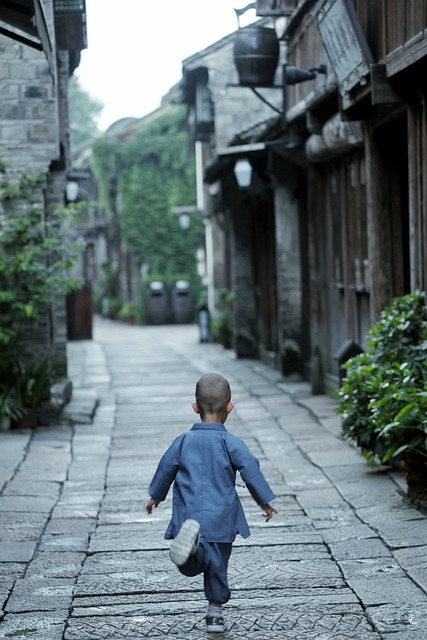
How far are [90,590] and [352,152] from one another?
6859mm

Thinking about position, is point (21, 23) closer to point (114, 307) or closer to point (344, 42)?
point (344, 42)

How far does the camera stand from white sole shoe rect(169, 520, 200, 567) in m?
4.11

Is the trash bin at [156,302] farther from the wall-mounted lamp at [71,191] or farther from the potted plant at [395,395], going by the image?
the potted plant at [395,395]

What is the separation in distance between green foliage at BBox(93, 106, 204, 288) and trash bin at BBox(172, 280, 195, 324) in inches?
25.6

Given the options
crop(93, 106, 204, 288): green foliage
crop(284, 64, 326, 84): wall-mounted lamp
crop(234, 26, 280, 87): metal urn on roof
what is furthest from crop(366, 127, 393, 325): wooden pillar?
crop(93, 106, 204, 288): green foliage

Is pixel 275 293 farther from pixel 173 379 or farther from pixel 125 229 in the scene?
pixel 125 229

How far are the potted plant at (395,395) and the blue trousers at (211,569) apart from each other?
1872mm

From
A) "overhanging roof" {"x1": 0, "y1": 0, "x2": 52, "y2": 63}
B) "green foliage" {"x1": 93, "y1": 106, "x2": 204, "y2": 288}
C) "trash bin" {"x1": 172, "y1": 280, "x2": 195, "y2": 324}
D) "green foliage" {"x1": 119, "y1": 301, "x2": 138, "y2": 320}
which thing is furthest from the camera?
"green foliage" {"x1": 119, "y1": 301, "x2": 138, "y2": 320}

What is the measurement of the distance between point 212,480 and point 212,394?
0.35m

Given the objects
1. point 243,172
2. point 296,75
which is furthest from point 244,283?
point 296,75

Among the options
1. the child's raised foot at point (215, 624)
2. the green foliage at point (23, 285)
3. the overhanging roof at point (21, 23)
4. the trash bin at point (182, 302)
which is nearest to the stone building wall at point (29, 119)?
the green foliage at point (23, 285)

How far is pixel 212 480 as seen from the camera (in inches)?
174

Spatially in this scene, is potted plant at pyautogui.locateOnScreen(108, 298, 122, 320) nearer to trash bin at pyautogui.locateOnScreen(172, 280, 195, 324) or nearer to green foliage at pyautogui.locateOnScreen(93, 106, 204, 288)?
green foliage at pyautogui.locateOnScreen(93, 106, 204, 288)

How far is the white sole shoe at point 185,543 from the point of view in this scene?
13.5 ft
